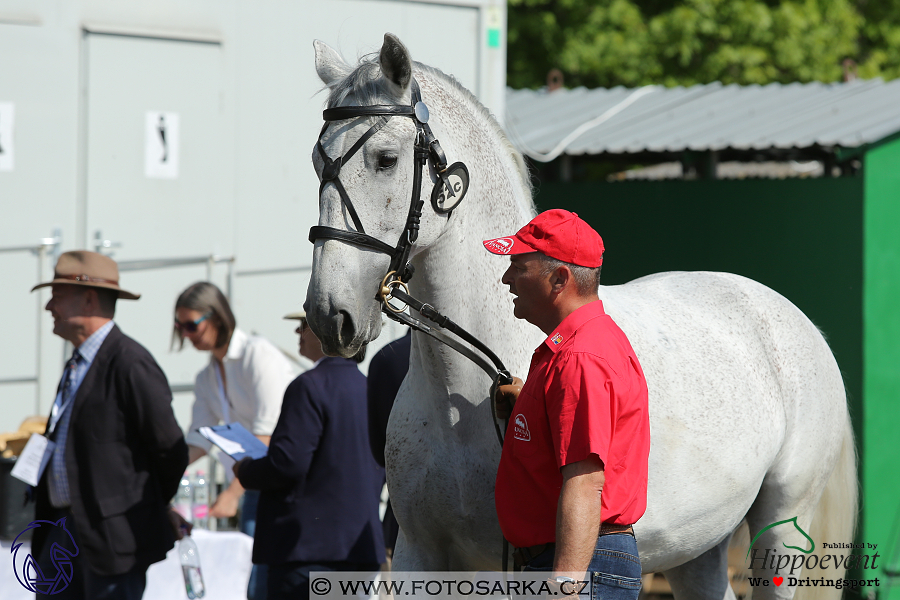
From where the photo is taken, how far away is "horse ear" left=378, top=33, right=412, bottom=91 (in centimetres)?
268

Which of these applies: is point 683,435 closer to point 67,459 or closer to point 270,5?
point 67,459

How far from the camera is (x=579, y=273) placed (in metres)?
2.49

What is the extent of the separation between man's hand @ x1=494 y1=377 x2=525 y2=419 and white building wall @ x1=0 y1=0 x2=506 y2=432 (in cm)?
378

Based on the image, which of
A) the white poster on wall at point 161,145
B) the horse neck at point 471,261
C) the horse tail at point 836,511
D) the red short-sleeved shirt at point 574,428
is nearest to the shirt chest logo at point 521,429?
the red short-sleeved shirt at point 574,428

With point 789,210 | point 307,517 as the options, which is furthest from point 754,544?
point 789,210

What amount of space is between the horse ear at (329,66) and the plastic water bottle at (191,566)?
268cm

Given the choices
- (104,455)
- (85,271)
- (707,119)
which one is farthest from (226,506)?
(707,119)

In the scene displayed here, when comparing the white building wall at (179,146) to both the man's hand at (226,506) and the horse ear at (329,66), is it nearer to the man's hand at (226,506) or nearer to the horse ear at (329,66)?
the man's hand at (226,506)

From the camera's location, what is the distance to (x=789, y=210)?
7301mm

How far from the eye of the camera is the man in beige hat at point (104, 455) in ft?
13.8

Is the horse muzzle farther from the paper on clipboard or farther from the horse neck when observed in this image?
the paper on clipboard

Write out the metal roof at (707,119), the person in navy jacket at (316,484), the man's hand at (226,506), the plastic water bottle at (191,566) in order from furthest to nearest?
the metal roof at (707,119) → the man's hand at (226,506) → the plastic water bottle at (191,566) → the person in navy jacket at (316,484)

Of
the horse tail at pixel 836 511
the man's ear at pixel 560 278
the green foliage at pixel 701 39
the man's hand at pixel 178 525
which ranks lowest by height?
the man's hand at pixel 178 525

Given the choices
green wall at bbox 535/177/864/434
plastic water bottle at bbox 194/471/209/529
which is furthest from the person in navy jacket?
green wall at bbox 535/177/864/434
